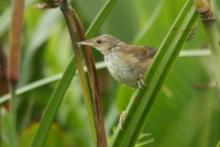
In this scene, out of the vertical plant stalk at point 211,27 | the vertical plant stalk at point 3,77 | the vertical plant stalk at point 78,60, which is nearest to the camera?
the vertical plant stalk at point 211,27

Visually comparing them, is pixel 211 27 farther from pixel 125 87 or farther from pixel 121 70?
pixel 125 87

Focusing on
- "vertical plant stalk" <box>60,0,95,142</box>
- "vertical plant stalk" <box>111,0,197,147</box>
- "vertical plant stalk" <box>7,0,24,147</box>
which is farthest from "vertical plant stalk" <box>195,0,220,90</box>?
"vertical plant stalk" <box>7,0,24,147</box>

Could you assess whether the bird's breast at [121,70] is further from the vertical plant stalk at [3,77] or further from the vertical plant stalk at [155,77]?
the vertical plant stalk at [3,77]

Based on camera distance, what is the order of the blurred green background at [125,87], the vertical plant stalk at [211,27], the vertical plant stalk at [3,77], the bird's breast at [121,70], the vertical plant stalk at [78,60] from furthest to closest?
the vertical plant stalk at [3,77] < the blurred green background at [125,87] < the bird's breast at [121,70] < the vertical plant stalk at [78,60] < the vertical plant stalk at [211,27]

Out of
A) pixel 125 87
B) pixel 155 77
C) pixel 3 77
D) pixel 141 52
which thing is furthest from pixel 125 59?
pixel 3 77

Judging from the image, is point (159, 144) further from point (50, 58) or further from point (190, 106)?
point (50, 58)

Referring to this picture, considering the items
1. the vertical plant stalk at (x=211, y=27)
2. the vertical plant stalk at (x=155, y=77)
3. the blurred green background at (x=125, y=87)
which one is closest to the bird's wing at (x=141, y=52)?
the blurred green background at (x=125, y=87)

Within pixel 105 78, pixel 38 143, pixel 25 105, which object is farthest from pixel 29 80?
pixel 38 143
